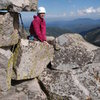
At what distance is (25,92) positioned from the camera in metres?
13.7

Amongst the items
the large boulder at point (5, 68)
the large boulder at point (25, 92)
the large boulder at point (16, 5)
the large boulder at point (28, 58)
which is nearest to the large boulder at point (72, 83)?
the large boulder at point (25, 92)

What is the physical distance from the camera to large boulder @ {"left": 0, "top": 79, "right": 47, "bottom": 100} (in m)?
13.2

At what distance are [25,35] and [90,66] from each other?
5434mm

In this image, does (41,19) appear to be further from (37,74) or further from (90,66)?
(90,66)

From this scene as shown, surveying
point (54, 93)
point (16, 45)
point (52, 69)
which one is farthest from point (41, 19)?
point (54, 93)

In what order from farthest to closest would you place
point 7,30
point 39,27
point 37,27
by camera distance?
point 39,27
point 37,27
point 7,30

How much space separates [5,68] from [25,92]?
79.9 inches

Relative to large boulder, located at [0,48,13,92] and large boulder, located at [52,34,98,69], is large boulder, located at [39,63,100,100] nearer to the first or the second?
large boulder, located at [52,34,98,69]

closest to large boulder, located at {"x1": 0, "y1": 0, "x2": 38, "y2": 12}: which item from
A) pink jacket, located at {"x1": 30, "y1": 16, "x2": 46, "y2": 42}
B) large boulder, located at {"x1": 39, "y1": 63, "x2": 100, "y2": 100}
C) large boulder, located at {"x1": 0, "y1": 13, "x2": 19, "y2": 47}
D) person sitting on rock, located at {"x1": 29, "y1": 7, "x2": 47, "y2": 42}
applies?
large boulder, located at {"x1": 0, "y1": 13, "x2": 19, "y2": 47}

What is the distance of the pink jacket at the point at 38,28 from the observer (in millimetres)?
14516

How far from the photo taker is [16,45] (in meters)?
14.4

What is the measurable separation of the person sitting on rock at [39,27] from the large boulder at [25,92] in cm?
308

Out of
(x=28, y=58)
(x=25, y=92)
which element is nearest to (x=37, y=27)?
(x=28, y=58)

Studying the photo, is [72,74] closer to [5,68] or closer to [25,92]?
[25,92]
